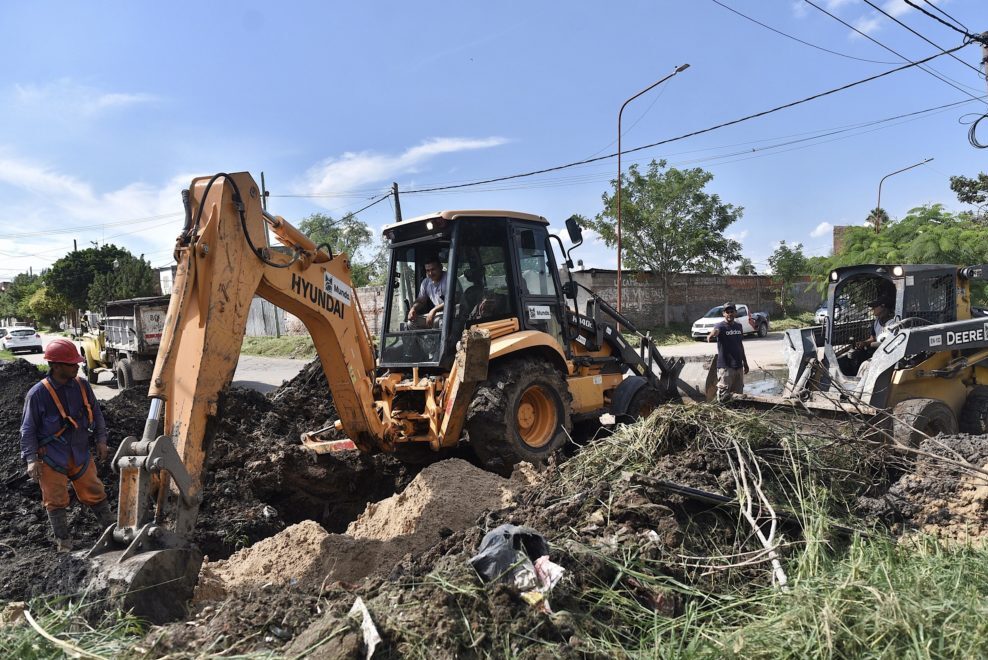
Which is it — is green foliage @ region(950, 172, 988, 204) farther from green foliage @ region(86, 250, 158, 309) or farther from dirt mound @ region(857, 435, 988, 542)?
green foliage @ region(86, 250, 158, 309)

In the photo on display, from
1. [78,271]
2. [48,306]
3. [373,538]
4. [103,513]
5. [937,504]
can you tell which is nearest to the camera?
[937,504]

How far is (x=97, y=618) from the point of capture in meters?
3.03

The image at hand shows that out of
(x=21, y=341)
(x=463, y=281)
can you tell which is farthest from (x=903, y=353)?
(x=21, y=341)

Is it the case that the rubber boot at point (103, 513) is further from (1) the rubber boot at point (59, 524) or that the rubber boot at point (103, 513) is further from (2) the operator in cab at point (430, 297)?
(2) the operator in cab at point (430, 297)

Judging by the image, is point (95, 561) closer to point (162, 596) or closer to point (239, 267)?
point (162, 596)

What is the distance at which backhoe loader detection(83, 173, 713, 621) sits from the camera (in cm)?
350

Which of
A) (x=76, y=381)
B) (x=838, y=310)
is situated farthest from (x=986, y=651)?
(x=838, y=310)

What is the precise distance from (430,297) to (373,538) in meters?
2.37

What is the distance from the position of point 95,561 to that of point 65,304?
52.9 meters

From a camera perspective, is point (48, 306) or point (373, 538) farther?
point (48, 306)

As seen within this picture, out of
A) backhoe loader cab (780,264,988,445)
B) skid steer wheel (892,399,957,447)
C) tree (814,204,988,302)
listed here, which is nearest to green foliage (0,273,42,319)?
tree (814,204,988,302)

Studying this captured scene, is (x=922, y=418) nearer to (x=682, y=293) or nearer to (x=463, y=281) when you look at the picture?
(x=463, y=281)

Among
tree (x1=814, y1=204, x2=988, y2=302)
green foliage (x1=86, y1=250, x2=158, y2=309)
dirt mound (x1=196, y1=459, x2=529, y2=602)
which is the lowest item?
dirt mound (x1=196, y1=459, x2=529, y2=602)

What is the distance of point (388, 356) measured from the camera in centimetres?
636
